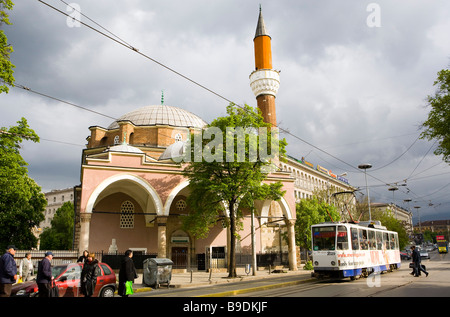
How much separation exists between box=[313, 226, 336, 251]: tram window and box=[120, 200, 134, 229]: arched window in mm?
15549

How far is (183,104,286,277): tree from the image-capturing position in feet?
59.6

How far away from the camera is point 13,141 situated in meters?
17.7

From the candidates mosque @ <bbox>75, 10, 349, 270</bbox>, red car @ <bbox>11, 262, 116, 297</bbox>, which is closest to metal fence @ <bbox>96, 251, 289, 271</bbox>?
mosque @ <bbox>75, 10, 349, 270</bbox>

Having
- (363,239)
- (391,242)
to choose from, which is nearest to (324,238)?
(363,239)

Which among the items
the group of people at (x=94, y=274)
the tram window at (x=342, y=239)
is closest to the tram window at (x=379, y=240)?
the tram window at (x=342, y=239)

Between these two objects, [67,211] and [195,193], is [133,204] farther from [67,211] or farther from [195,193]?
[67,211]

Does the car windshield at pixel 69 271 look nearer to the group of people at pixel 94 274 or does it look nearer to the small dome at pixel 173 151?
the group of people at pixel 94 274

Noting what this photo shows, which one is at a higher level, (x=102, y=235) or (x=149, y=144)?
(x=149, y=144)

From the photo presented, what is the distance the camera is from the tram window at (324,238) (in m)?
14.2

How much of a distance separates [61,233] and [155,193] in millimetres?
32496

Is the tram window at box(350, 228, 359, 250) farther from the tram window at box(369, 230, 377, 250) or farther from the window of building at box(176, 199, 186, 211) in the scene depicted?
the window of building at box(176, 199, 186, 211)
